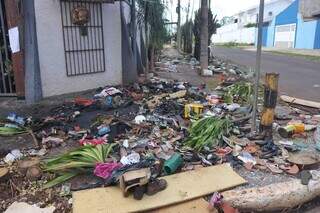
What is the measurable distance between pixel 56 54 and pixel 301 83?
7.72 metres

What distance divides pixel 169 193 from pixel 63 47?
16.8ft

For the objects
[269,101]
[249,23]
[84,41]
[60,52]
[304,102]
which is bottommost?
[304,102]

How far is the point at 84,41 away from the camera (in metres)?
7.64

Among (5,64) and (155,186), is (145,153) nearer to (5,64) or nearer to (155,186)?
(155,186)

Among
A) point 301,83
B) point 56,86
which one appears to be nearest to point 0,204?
point 56,86

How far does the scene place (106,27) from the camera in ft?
26.2

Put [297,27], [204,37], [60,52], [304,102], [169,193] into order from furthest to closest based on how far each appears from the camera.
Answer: [297,27] → [204,37] → [60,52] → [304,102] → [169,193]

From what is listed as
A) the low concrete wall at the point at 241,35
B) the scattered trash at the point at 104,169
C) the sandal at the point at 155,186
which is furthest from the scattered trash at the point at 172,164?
the low concrete wall at the point at 241,35

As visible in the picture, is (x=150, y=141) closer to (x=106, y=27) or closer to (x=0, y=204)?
(x=0, y=204)

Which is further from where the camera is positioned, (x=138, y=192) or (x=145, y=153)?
(x=145, y=153)

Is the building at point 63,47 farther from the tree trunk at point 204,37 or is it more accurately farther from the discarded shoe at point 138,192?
the discarded shoe at point 138,192

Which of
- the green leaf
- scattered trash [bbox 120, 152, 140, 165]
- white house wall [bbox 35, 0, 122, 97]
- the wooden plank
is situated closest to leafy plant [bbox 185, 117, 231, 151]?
scattered trash [bbox 120, 152, 140, 165]

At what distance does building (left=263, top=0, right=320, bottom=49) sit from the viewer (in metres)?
29.3

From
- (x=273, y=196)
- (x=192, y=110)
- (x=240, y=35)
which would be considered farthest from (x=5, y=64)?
(x=240, y=35)
